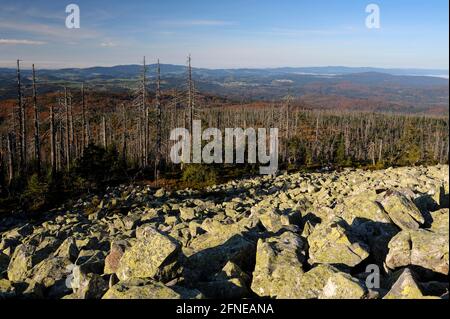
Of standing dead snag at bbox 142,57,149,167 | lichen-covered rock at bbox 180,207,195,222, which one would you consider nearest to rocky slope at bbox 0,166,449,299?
lichen-covered rock at bbox 180,207,195,222

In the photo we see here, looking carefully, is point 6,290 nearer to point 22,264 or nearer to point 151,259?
point 22,264

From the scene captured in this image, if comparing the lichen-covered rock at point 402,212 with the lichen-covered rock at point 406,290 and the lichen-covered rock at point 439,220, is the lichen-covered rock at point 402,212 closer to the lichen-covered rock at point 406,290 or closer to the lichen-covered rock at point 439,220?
the lichen-covered rock at point 439,220

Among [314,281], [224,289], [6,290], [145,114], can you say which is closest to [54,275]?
[6,290]

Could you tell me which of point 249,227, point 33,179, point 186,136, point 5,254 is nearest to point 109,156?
point 33,179

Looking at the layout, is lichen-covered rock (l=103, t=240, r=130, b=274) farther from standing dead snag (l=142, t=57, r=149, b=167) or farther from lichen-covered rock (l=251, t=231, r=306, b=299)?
standing dead snag (l=142, t=57, r=149, b=167)

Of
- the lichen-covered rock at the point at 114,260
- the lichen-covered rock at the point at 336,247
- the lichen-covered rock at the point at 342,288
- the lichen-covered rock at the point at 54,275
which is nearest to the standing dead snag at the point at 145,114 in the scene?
the lichen-covered rock at the point at 54,275
